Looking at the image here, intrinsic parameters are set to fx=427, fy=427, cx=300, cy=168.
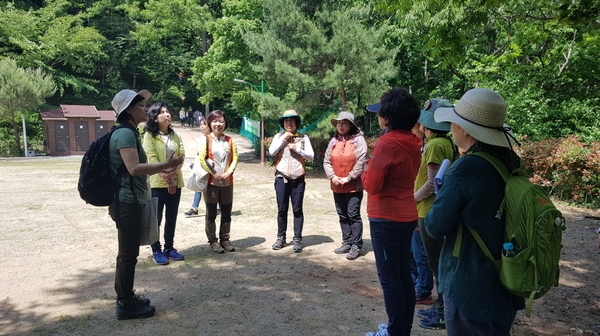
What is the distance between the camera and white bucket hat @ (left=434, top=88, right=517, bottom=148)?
196cm

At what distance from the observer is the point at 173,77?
41.3 metres

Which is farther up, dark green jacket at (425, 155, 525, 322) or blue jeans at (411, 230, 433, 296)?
dark green jacket at (425, 155, 525, 322)

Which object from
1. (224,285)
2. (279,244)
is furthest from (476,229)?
(279,244)

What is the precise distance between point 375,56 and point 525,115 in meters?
4.69

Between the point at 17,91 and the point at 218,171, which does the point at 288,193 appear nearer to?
the point at 218,171

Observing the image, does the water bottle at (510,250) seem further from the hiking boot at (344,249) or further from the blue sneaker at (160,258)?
the blue sneaker at (160,258)

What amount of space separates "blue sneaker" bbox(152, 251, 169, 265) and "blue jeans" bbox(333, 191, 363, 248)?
2.19 m

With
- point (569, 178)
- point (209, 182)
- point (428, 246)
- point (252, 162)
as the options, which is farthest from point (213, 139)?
point (252, 162)

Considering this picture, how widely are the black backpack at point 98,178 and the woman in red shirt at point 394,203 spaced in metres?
2.07

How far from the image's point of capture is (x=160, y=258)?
17.0 feet

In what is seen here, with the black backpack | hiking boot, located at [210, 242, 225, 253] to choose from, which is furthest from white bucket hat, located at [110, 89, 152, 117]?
hiking boot, located at [210, 242, 225, 253]

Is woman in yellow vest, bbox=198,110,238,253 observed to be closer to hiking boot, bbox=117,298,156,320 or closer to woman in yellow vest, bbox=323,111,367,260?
woman in yellow vest, bbox=323,111,367,260

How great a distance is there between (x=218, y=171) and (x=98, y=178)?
2.02m

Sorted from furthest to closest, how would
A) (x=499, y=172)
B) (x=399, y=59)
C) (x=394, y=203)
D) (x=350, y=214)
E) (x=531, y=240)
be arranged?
1. (x=399, y=59)
2. (x=350, y=214)
3. (x=394, y=203)
4. (x=499, y=172)
5. (x=531, y=240)
